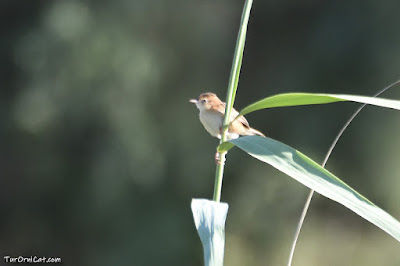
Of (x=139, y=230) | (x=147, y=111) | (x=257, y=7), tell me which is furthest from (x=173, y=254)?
(x=257, y=7)

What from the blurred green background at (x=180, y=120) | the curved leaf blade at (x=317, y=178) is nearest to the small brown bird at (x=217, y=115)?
the curved leaf blade at (x=317, y=178)

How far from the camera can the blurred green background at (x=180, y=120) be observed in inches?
121

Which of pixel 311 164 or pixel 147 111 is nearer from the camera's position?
pixel 311 164

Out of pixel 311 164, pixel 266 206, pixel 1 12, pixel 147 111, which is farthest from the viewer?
pixel 1 12

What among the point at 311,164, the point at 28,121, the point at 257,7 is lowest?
the point at 311,164

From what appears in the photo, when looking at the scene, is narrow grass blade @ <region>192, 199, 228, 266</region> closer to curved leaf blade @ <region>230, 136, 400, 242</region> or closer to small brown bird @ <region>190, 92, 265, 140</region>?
curved leaf blade @ <region>230, 136, 400, 242</region>

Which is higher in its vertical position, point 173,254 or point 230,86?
point 230,86

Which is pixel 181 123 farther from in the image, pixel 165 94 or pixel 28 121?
pixel 28 121

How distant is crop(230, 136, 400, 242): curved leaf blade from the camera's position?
54cm

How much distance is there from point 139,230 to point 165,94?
707 millimetres

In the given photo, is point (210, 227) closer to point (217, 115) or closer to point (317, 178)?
Result: point (317, 178)

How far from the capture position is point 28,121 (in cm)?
344

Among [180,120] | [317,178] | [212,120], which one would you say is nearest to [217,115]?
[212,120]

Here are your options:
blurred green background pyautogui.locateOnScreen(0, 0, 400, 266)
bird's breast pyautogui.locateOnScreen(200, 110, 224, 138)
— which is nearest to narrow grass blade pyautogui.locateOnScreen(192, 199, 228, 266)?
bird's breast pyautogui.locateOnScreen(200, 110, 224, 138)
